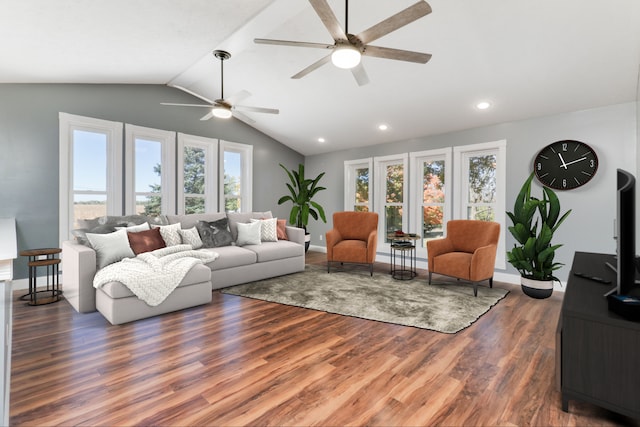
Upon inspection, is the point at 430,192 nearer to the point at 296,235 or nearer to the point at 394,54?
the point at 296,235

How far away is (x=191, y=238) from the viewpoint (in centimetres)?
411

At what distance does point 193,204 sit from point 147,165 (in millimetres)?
997

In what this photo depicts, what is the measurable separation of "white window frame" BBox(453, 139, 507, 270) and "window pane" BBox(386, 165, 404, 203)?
3.58ft

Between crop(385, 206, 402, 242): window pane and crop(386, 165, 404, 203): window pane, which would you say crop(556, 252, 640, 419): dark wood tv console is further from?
crop(386, 165, 404, 203): window pane

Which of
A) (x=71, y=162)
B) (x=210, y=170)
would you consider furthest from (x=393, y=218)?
(x=71, y=162)

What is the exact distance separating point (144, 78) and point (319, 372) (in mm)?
4726

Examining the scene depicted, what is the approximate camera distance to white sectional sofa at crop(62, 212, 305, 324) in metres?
2.86

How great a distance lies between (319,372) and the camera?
2.05m

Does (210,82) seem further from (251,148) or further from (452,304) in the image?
(452,304)

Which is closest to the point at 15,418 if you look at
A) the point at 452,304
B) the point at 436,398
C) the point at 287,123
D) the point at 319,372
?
the point at 319,372

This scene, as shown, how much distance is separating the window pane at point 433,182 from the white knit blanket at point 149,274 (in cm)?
389

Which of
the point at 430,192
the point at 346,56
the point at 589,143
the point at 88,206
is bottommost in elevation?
the point at 88,206

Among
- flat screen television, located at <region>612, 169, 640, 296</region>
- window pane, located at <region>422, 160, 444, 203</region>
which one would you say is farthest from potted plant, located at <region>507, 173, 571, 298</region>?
flat screen television, located at <region>612, 169, 640, 296</region>

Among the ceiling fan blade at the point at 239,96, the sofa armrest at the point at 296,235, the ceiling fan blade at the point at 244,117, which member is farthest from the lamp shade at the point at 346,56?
the sofa armrest at the point at 296,235
